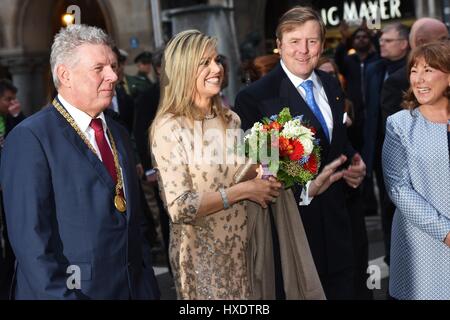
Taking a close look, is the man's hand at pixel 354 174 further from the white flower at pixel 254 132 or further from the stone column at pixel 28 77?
the stone column at pixel 28 77

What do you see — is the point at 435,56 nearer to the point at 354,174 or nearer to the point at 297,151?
the point at 354,174

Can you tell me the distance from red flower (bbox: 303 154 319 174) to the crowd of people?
22cm

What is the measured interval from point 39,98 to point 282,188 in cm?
1661

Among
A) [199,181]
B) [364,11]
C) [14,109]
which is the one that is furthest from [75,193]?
[364,11]

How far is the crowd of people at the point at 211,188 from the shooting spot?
3664 mm

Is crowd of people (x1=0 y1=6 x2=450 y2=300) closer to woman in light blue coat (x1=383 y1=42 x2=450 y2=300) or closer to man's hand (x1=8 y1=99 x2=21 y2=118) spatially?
woman in light blue coat (x1=383 y1=42 x2=450 y2=300)

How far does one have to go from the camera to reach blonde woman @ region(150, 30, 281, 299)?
14.4ft

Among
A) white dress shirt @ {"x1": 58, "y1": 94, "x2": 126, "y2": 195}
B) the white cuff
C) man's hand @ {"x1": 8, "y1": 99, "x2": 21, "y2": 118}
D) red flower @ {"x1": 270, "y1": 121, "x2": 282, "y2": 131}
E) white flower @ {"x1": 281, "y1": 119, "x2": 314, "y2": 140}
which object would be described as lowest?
the white cuff

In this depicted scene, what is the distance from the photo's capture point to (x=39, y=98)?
67.6 feet

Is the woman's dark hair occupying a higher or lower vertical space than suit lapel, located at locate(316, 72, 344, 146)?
higher

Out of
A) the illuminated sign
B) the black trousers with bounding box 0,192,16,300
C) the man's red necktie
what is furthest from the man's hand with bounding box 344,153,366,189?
the illuminated sign

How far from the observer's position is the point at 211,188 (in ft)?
14.6
